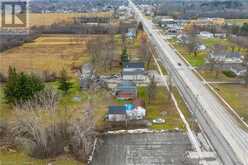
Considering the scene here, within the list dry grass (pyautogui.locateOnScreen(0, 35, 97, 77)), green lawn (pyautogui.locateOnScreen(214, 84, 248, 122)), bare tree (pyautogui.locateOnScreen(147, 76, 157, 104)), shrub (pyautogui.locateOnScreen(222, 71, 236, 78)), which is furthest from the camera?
dry grass (pyautogui.locateOnScreen(0, 35, 97, 77))

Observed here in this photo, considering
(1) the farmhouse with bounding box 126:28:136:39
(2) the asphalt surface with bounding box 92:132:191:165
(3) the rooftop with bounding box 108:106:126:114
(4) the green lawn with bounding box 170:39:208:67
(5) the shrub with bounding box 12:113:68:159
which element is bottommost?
(2) the asphalt surface with bounding box 92:132:191:165

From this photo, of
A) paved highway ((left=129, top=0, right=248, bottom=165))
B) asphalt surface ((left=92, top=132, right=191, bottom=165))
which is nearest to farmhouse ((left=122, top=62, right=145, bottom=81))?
paved highway ((left=129, top=0, right=248, bottom=165))

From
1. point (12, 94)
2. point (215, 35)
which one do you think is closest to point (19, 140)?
point (12, 94)

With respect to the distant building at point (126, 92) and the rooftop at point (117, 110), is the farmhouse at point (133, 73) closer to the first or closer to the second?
the distant building at point (126, 92)

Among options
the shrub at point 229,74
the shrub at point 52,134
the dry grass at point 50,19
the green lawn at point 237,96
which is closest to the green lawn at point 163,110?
the green lawn at point 237,96

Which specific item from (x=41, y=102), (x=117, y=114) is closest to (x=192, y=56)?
(x=117, y=114)

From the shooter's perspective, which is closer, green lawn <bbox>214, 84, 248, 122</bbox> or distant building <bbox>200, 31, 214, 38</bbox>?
green lawn <bbox>214, 84, 248, 122</bbox>

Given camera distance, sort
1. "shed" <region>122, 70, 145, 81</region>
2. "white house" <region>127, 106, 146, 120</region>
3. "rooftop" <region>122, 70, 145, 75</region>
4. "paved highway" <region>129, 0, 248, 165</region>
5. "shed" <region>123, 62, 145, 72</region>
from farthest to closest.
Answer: "shed" <region>123, 62, 145, 72</region> → "rooftop" <region>122, 70, 145, 75</region> → "shed" <region>122, 70, 145, 81</region> → "white house" <region>127, 106, 146, 120</region> → "paved highway" <region>129, 0, 248, 165</region>

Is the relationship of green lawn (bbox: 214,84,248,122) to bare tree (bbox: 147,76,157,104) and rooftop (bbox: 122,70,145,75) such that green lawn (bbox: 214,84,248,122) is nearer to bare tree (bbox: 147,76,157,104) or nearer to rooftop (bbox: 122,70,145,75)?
bare tree (bbox: 147,76,157,104)
